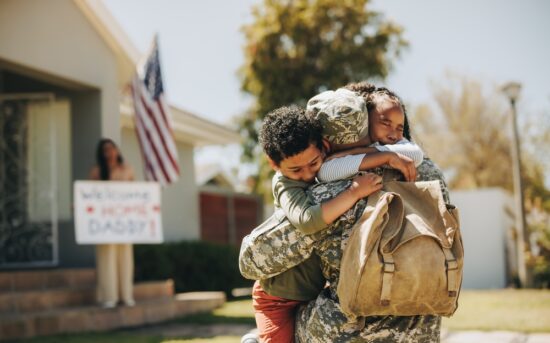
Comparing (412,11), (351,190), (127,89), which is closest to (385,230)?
(351,190)

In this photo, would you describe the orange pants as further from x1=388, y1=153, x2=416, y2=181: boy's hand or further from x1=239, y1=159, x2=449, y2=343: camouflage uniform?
x1=388, y1=153, x2=416, y2=181: boy's hand

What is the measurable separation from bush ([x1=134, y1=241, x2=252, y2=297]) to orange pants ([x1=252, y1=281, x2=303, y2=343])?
25.6 feet

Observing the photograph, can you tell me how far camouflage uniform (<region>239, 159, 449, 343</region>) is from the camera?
254 cm

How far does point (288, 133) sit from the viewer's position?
2.55 meters

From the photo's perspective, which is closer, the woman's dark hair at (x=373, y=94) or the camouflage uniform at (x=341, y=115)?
the camouflage uniform at (x=341, y=115)

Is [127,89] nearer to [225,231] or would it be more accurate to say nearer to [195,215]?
[195,215]

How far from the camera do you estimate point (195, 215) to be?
15.3 meters

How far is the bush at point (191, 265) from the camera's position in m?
10.7

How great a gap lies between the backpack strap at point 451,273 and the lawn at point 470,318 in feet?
13.9

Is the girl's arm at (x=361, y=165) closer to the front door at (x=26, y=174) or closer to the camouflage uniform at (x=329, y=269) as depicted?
the camouflage uniform at (x=329, y=269)

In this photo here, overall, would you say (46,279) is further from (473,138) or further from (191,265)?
(473,138)

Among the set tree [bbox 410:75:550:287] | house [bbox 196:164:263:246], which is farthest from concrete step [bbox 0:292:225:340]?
tree [bbox 410:75:550:287]

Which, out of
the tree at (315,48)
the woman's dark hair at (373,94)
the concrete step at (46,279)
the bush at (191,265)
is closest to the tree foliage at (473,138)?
the tree at (315,48)

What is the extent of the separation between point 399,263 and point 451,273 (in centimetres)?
19
